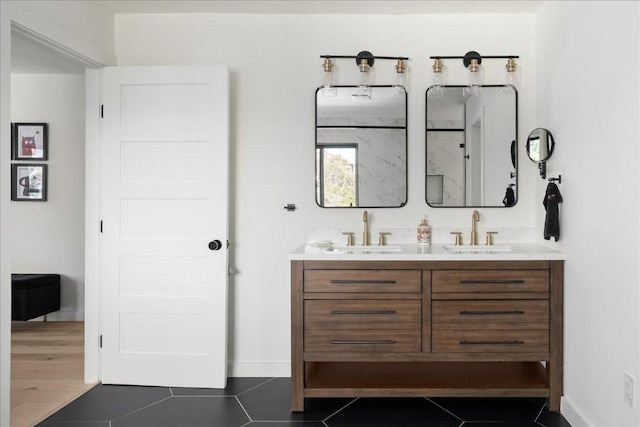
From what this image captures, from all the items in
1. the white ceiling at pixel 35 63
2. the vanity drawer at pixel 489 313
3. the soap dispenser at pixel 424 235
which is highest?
the white ceiling at pixel 35 63

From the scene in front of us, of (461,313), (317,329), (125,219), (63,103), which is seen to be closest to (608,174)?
(461,313)

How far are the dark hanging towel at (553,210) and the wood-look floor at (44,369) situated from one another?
294cm

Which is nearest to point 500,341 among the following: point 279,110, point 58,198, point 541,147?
point 541,147

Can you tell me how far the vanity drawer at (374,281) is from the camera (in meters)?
2.58

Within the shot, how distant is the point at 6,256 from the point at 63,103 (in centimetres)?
281

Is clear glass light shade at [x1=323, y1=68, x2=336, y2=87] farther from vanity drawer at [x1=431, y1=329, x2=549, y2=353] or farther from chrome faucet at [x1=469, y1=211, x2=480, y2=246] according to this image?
vanity drawer at [x1=431, y1=329, x2=549, y2=353]

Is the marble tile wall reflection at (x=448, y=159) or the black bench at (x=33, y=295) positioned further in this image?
Answer: the black bench at (x=33, y=295)

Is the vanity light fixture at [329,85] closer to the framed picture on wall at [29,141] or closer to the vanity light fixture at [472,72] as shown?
the vanity light fixture at [472,72]

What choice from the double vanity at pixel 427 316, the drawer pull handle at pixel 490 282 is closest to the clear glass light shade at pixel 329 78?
the double vanity at pixel 427 316

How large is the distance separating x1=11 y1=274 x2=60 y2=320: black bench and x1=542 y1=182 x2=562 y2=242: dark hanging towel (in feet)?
13.6

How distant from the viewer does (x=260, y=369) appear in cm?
312

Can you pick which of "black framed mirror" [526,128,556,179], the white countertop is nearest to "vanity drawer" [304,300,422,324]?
the white countertop

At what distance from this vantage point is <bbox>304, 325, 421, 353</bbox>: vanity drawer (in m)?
2.57

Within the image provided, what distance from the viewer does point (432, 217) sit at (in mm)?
3109
